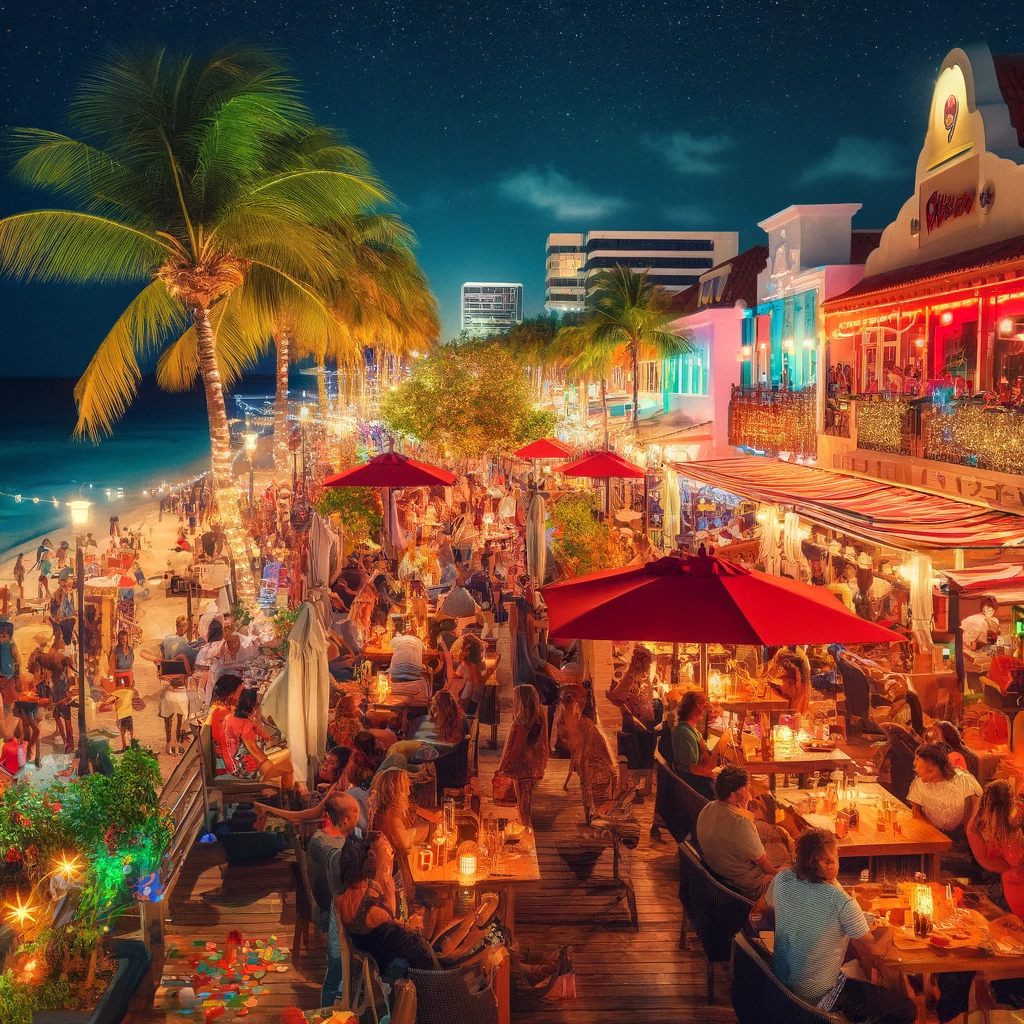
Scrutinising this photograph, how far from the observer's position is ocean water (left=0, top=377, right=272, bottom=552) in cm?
5846

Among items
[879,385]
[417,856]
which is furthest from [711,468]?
[417,856]

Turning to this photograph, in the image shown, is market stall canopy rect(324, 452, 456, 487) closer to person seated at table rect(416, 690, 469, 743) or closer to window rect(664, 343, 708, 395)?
person seated at table rect(416, 690, 469, 743)

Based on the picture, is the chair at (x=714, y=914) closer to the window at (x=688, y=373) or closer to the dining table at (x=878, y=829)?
the dining table at (x=878, y=829)

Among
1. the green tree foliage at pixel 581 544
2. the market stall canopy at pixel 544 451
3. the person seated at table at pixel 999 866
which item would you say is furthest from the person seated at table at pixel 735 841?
the market stall canopy at pixel 544 451

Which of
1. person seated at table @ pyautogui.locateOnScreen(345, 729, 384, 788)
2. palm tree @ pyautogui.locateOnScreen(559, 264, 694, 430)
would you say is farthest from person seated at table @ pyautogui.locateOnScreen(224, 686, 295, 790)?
palm tree @ pyautogui.locateOnScreen(559, 264, 694, 430)

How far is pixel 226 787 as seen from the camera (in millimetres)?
8523

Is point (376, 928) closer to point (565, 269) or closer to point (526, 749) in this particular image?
point (526, 749)

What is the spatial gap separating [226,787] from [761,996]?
5082 mm

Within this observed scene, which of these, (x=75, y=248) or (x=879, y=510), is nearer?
(x=879, y=510)

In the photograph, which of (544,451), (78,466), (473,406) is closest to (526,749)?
(544,451)

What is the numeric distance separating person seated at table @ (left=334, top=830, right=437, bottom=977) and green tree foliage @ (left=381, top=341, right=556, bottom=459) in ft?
84.9

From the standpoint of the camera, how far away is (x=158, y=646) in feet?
57.8

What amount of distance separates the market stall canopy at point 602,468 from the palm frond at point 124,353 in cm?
697

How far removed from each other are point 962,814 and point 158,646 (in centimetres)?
1415
